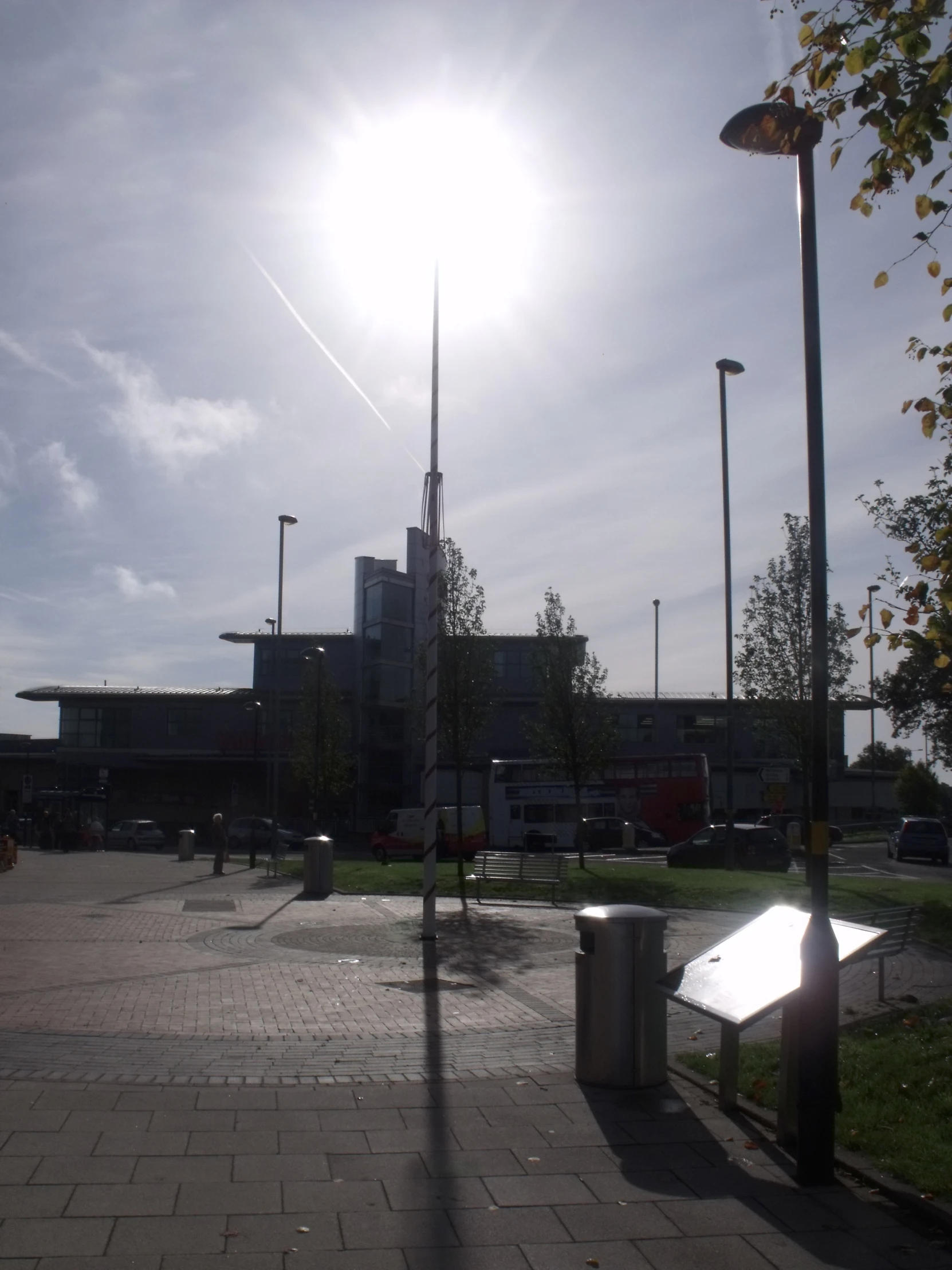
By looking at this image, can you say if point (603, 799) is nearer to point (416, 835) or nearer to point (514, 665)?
point (416, 835)

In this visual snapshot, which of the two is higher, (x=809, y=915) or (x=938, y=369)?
(x=938, y=369)

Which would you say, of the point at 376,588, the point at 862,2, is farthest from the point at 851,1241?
the point at 376,588

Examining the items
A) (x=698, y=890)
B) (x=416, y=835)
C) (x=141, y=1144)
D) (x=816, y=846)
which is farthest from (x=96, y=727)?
(x=816, y=846)

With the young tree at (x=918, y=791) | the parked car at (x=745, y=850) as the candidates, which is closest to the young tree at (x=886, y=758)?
the young tree at (x=918, y=791)

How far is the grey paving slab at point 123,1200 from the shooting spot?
4949mm

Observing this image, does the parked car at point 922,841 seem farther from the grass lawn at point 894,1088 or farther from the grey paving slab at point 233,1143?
the grey paving slab at point 233,1143

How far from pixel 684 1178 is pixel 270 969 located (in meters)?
7.39

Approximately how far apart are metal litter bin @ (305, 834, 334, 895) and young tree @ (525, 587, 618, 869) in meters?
7.36

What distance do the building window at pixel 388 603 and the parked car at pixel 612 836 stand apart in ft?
66.4

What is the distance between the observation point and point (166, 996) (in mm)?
10414

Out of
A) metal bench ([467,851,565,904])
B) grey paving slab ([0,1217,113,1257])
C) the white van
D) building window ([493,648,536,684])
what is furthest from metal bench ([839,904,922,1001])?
building window ([493,648,536,684])

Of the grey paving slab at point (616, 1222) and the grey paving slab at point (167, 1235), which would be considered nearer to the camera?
the grey paving slab at point (167, 1235)

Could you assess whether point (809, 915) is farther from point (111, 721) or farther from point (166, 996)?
point (111, 721)

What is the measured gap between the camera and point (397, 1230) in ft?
15.9
